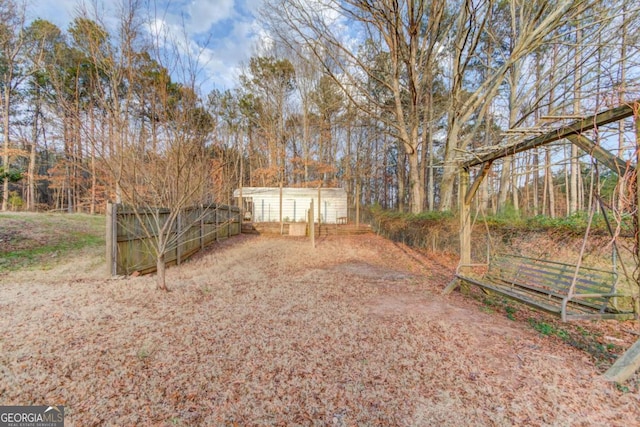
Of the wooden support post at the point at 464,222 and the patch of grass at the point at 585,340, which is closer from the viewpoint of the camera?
the patch of grass at the point at 585,340

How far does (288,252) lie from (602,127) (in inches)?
294

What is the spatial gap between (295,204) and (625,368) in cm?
1532

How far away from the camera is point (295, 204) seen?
1670 cm

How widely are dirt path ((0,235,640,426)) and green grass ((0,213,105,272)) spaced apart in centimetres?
272

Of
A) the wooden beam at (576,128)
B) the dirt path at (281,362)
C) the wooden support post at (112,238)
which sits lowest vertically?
the dirt path at (281,362)

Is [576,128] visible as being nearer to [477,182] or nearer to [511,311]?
[477,182]

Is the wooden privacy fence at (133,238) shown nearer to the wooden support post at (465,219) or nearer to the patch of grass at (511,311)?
the wooden support post at (465,219)

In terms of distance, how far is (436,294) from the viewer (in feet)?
14.9

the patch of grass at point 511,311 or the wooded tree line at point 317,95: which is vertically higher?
the wooded tree line at point 317,95

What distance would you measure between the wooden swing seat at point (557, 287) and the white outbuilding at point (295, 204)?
12286mm
